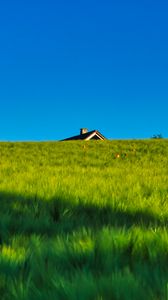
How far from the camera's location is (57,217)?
4742 mm

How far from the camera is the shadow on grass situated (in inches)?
161

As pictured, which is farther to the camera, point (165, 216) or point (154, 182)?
point (154, 182)

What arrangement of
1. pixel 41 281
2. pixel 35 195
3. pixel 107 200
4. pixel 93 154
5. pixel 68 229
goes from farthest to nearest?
pixel 93 154 → pixel 35 195 → pixel 107 200 → pixel 68 229 → pixel 41 281

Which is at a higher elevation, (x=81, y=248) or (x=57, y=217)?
(x=57, y=217)

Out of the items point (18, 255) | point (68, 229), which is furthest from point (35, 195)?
point (18, 255)

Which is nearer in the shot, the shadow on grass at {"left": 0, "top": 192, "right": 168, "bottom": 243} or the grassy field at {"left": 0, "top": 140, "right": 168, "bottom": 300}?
the grassy field at {"left": 0, "top": 140, "right": 168, "bottom": 300}

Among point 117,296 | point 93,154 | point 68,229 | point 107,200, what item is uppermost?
point 93,154

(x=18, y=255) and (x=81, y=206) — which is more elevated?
(x=81, y=206)

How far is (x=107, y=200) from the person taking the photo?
5.46 meters

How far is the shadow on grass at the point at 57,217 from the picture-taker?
408 cm

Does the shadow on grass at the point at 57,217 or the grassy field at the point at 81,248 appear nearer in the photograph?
the grassy field at the point at 81,248

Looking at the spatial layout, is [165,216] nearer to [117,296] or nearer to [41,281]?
[41,281]

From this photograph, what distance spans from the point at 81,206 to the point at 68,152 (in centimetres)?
1130

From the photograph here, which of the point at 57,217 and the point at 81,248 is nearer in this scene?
the point at 81,248
